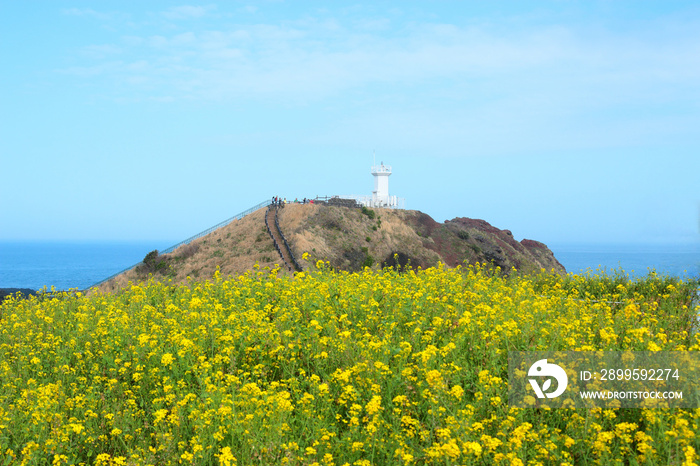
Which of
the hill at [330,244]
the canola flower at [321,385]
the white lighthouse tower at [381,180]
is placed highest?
the white lighthouse tower at [381,180]

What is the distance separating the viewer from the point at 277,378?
7129 millimetres

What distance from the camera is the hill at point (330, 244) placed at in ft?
155

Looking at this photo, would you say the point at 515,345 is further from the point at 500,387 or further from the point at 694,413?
the point at 694,413

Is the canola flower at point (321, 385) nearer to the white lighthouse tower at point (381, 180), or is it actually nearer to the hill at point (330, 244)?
the hill at point (330, 244)

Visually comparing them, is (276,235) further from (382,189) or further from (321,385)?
(321,385)

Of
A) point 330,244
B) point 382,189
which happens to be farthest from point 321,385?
point 382,189

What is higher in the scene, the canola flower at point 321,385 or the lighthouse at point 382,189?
the lighthouse at point 382,189

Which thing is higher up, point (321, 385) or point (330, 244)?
point (330, 244)

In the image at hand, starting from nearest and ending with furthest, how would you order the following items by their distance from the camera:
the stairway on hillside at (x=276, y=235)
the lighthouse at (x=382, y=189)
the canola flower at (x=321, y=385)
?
1. the canola flower at (x=321, y=385)
2. the stairway on hillside at (x=276, y=235)
3. the lighthouse at (x=382, y=189)

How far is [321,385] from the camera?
18.1 ft

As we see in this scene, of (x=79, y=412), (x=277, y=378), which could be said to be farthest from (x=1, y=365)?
(x=277, y=378)

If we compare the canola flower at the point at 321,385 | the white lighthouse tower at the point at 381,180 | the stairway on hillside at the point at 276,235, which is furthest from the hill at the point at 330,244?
the canola flower at the point at 321,385

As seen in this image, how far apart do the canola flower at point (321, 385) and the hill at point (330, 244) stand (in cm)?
3192

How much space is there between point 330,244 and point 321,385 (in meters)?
44.9
